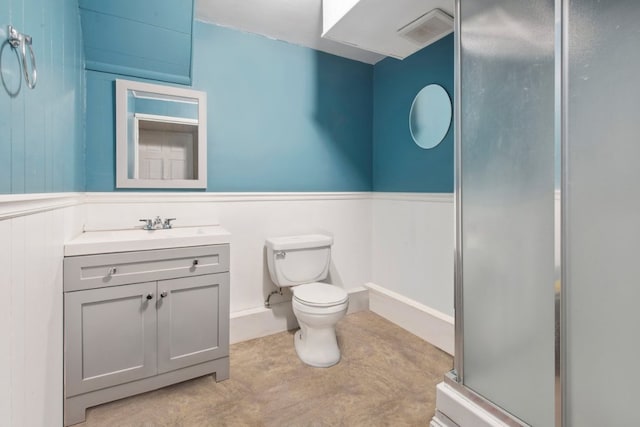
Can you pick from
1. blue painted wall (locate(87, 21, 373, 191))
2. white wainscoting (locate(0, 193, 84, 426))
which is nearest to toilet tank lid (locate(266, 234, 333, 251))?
blue painted wall (locate(87, 21, 373, 191))

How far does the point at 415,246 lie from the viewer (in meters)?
2.38

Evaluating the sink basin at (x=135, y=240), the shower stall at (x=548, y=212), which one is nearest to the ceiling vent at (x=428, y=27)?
the shower stall at (x=548, y=212)

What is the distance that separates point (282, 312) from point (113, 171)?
1.50 meters

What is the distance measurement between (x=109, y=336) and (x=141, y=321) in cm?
14

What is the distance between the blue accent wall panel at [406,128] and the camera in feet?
6.93

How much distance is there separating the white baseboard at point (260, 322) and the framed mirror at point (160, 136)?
0.99 m

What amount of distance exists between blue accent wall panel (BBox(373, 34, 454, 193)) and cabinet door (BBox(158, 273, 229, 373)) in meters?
1.56

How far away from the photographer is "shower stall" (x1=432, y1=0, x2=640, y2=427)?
33.8 inches

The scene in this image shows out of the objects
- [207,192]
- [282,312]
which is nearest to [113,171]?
[207,192]

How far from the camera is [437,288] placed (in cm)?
219

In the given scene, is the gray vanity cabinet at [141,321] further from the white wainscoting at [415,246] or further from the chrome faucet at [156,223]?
the white wainscoting at [415,246]

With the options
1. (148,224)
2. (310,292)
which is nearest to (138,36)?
(148,224)

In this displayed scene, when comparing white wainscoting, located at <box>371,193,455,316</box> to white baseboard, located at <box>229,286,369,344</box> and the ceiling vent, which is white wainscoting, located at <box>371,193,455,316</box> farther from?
the ceiling vent

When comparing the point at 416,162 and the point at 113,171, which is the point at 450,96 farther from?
the point at 113,171
